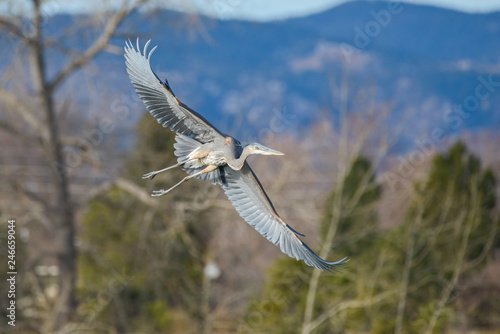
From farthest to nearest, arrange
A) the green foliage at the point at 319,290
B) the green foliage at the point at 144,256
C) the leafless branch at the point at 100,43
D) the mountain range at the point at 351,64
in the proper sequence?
the mountain range at the point at 351,64
the green foliage at the point at 144,256
the leafless branch at the point at 100,43
the green foliage at the point at 319,290

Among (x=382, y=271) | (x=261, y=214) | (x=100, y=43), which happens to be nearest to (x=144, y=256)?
(x=100, y=43)

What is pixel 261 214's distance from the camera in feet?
13.7

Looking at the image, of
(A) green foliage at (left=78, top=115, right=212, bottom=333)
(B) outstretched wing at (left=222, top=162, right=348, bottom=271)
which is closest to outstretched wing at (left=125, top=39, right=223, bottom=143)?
(B) outstretched wing at (left=222, top=162, right=348, bottom=271)

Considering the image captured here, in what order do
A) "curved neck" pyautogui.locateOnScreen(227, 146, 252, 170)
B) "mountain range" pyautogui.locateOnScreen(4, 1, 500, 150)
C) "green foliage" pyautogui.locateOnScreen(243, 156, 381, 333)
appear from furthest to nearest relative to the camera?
"mountain range" pyautogui.locateOnScreen(4, 1, 500, 150) < "green foliage" pyautogui.locateOnScreen(243, 156, 381, 333) < "curved neck" pyautogui.locateOnScreen(227, 146, 252, 170)

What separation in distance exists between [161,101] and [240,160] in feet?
2.29

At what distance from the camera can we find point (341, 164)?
36.3ft

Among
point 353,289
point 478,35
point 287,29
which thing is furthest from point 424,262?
point 287,29

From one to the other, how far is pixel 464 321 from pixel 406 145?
1785 cm

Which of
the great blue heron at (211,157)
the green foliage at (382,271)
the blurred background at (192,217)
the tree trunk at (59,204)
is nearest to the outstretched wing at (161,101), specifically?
the great blue heron at (211,157)

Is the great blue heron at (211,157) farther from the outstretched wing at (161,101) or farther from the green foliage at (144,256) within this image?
the green foliage at (144,256)

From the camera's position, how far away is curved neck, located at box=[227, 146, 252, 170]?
3598 mm

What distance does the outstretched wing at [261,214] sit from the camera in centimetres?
395

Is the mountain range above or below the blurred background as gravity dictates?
above

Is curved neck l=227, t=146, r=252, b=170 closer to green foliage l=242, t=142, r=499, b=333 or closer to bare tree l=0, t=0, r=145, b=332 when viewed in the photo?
green foliage l=242, t=142, r=499, b=333
